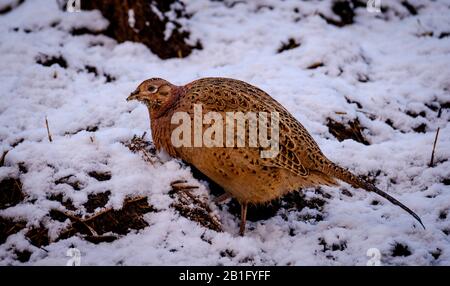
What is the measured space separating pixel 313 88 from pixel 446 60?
68.5 inches

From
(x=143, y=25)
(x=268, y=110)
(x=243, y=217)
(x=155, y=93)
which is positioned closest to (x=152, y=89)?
(x=155, y=93)

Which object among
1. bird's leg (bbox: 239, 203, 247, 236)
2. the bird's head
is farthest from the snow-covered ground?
the bird's head

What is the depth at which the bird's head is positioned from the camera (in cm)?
304

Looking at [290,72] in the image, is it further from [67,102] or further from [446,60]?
[67,102]

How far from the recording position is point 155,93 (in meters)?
3.04

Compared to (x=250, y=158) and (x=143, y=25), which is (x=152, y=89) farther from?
(x=143, y=25)

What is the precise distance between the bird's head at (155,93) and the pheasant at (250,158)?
136 millimetres

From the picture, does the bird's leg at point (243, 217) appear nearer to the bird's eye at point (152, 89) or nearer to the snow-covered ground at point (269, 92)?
the snow-covered ground at point (269, 92)

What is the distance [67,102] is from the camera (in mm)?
3816

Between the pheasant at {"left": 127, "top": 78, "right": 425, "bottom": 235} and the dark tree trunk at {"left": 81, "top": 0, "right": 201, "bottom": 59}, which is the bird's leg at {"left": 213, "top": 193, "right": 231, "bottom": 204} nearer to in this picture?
the pheasant at {"left": 127, "top": 78, "right": 425, "bottom": 235}

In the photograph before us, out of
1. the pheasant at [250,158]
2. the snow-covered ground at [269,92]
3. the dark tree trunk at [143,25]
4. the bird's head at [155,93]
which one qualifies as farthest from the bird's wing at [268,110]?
the dark tree trunk at [143,25]

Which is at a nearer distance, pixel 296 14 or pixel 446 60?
pixel 446 60

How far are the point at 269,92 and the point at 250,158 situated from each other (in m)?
1.53

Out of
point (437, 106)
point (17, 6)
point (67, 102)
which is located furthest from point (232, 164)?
point (17, 6)
